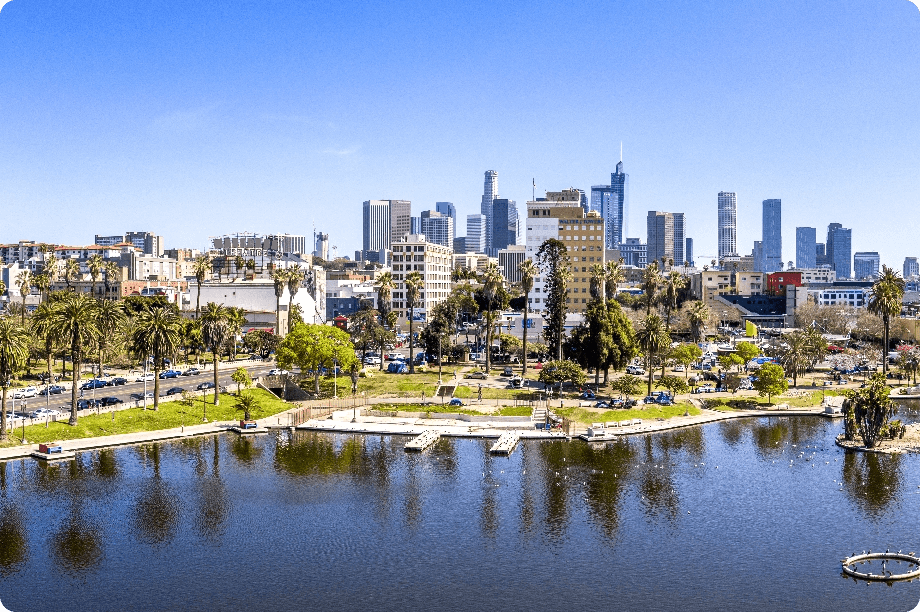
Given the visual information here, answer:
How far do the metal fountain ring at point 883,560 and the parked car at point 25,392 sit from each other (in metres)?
81.4

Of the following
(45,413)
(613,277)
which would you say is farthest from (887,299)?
(45,413)

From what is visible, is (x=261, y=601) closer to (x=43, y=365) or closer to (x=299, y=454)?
(x=299, y=454)

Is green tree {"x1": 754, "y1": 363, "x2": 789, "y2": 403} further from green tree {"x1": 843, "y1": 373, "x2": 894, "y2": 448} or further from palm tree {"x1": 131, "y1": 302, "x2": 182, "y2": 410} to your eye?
palm tree {"x1": 131, "y1": 302, "x2": 182, "y2": 410}

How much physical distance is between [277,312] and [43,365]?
147 feet

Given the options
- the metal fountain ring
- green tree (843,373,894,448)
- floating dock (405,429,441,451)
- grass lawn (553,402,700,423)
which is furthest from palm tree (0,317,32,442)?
green tree (843,373,894,448)

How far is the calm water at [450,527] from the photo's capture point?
160 ft

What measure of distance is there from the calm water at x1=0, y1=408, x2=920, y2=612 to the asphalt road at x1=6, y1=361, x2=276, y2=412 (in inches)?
677

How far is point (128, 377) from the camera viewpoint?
11350 cm

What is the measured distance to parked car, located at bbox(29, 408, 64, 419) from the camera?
8356cm

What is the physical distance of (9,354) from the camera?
244 ft

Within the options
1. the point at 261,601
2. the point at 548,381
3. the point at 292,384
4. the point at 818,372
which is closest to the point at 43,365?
the point at 292,384

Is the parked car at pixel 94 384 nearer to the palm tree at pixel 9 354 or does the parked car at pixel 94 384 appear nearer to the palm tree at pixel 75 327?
the palm tree at pixel 75 327

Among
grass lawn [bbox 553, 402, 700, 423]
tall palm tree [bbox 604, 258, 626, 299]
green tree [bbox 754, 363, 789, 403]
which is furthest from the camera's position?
tall palm tree [bbox 604, 258, 626, 299]

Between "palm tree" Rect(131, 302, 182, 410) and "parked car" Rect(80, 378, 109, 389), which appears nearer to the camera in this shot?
"palm tree" Rect(131, 302, 182, 410)
